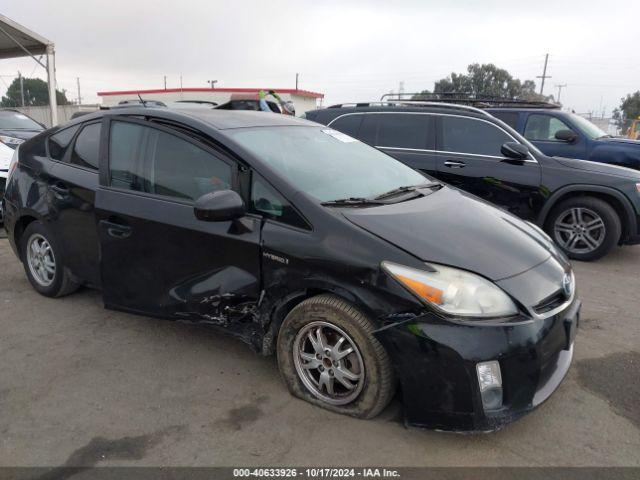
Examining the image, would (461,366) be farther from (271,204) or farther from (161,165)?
(161,165)

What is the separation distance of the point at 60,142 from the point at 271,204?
2246 millimetres

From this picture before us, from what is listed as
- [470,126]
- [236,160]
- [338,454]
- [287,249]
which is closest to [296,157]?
[236,160]

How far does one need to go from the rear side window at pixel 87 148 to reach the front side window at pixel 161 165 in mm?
196

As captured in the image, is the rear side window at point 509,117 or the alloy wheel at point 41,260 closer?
the alloy wheel at point 41,260

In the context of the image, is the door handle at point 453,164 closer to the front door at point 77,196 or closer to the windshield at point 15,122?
the front door at point 77,196

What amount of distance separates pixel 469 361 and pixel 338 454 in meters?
0.78

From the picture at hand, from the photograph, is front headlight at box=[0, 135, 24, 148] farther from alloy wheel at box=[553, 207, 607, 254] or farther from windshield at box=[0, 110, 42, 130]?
alloy wheel at box=[553, 207, 607, 254]

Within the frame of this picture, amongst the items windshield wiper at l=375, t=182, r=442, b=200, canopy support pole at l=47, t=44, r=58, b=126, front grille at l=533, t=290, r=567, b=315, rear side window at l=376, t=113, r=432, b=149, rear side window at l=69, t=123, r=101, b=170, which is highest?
canopy support pole at l=47, t=44, r=58, b=126

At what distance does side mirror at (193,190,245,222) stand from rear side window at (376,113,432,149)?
4.36m

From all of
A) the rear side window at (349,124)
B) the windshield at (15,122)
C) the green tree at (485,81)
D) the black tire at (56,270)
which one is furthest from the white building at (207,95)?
the black tire at (56,270)

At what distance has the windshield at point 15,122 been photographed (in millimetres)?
9164

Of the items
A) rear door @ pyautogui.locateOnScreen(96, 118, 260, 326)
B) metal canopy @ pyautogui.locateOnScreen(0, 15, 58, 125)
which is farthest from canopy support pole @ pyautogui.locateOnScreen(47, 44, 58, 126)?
rear door @ pyautogui.locateOnScreen(96, 118, 260, 326)

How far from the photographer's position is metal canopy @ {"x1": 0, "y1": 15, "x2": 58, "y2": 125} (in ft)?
43.7

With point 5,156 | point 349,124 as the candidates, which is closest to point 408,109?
point 349,124
